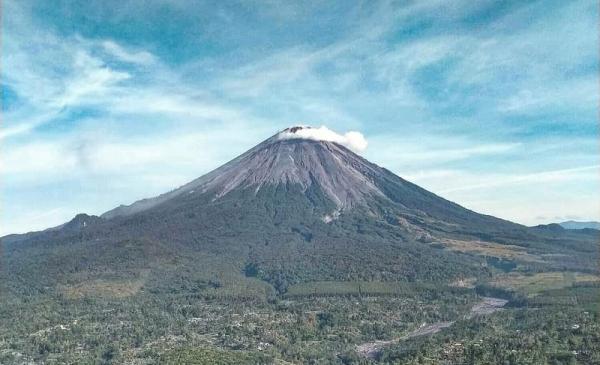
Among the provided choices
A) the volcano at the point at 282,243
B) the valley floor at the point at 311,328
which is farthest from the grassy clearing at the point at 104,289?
the volcano at the point at 282,243

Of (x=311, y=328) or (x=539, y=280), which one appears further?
(x=539, y=280)

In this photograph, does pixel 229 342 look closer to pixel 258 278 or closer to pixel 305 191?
pixel 258 278

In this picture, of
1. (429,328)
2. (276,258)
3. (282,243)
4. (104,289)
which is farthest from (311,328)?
(282,243)

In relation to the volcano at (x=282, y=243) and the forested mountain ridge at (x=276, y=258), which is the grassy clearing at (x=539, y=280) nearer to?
the forested mountain ridge at (x=276, y=258)

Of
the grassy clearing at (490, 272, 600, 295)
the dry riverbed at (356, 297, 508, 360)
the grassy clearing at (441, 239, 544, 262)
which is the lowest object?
the dry riverbed at (356, 297, 508, 360)

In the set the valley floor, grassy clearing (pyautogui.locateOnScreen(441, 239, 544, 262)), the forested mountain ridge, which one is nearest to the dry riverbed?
the valley floor

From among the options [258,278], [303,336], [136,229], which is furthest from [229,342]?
[136,229]

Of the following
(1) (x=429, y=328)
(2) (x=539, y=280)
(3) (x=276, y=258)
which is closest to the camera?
(1) (x=429, y=328)

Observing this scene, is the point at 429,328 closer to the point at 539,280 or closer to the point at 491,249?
the point at 539,280

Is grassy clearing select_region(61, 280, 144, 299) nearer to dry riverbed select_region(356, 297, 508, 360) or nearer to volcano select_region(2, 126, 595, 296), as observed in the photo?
volcano select_region(2, 126, 595, 296)
